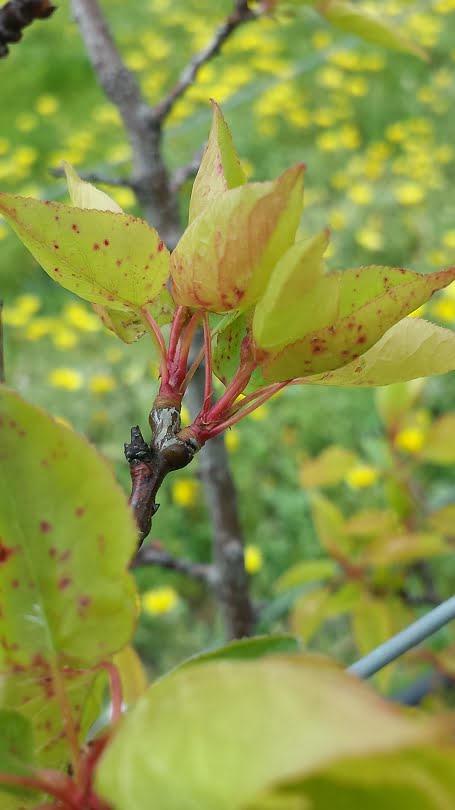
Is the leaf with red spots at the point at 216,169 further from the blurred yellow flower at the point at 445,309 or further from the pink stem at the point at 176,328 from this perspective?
the blurred yellow flower at the point at 445,309

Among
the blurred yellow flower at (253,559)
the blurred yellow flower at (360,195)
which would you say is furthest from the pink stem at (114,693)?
the blurred yellow flower at (360,195)

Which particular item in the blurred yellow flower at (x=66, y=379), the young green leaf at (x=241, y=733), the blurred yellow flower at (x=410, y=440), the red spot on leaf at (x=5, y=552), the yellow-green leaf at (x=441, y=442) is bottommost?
the blurred yellow flower at (x=410, y=440)

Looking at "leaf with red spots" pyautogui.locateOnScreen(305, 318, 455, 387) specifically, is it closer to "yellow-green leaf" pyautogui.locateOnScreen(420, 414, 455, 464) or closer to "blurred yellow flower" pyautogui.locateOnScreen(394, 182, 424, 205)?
"yellow-green leaf" pyautogui.locateOnScreen(420, 414, 455, 464)

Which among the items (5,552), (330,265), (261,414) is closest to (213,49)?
(5,552)

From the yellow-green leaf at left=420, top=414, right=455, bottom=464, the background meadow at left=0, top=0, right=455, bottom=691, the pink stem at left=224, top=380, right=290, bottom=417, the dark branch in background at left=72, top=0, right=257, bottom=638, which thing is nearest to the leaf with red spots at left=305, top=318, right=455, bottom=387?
the pink stem at left=224, top=380, right=290, bottom=417

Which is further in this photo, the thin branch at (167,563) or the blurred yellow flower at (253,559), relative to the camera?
the blurred yellow flower at (253,559)

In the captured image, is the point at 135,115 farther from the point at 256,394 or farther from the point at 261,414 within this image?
the point at 261,414

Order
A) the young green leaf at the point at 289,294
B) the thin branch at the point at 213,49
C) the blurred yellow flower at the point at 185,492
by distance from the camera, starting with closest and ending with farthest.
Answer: the young green leaf at the point at 289,294 < the thin branch at the point at 213,49 < the blurred yellow flower at the point at 185,492
